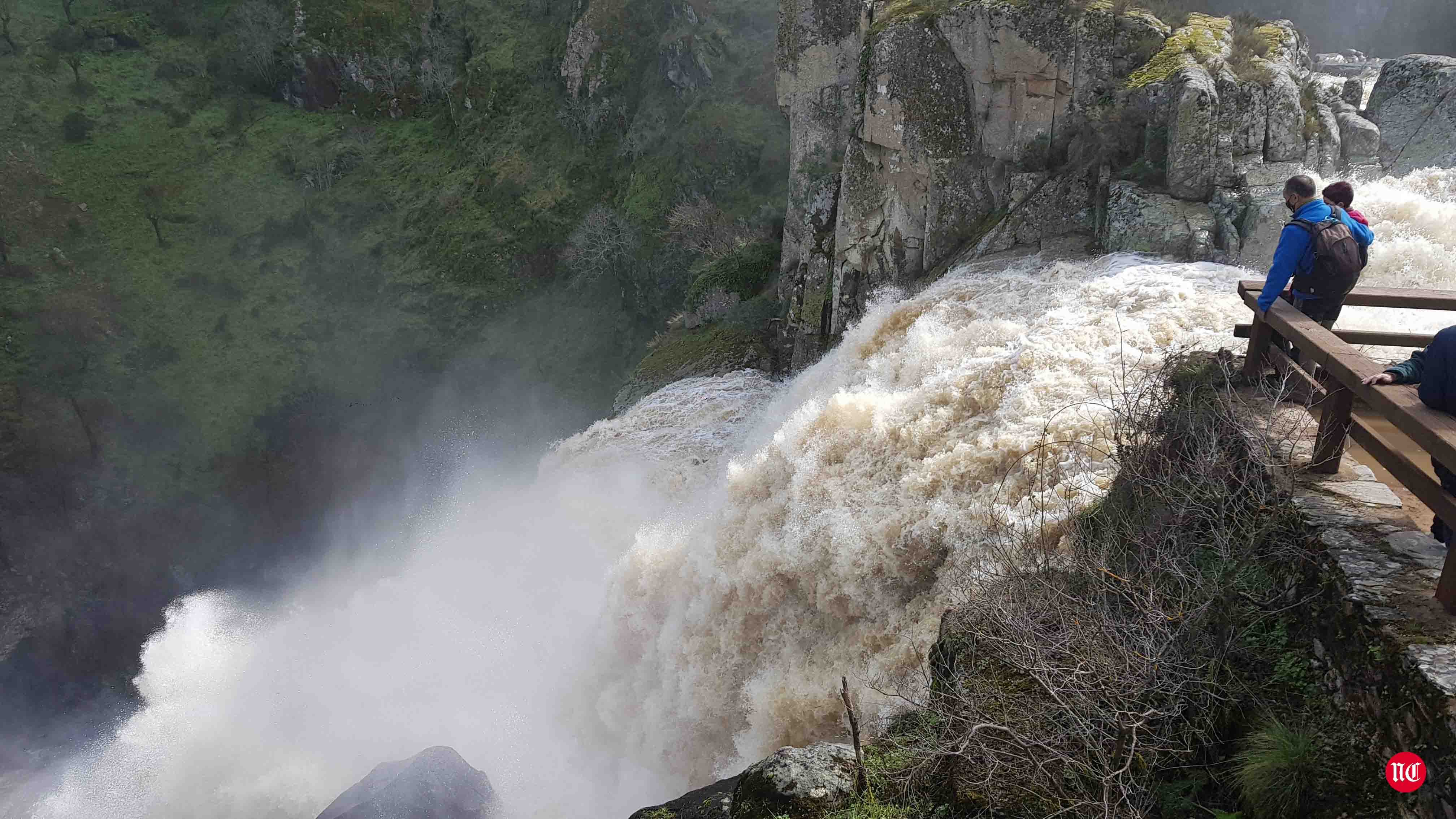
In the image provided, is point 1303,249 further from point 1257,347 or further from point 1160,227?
point 1160,227

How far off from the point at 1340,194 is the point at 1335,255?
21.6 inches

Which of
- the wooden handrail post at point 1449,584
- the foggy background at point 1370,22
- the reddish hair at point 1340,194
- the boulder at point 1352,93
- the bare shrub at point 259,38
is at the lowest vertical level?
the wooden handrail post at point 1449,584

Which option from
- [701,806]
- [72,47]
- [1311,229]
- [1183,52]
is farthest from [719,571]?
[72,47]

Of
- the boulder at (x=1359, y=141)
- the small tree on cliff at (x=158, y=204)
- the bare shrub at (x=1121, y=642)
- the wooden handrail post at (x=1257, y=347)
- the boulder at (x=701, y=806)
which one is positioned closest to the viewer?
the bare shrub at (x=1121, y=642)

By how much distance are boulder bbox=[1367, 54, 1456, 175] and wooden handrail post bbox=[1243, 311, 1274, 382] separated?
779 centimetres

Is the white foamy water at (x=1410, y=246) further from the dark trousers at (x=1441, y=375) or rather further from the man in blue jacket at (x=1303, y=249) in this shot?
the dark trousers at (x=1441, y=375)

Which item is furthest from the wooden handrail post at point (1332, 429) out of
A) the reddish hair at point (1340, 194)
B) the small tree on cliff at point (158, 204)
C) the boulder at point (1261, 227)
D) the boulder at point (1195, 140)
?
the small tree on cliff at point (158, 204)

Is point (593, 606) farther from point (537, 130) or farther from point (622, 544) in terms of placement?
point (537, 130)

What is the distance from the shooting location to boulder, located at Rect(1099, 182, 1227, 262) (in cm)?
1036

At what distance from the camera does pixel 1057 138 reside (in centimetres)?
1321

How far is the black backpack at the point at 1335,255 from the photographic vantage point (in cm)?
525

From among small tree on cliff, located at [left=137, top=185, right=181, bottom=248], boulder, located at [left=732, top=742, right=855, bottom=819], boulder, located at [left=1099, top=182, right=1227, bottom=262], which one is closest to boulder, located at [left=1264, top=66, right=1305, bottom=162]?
boulder, located at [left=1099, top=182, right=1227, bottom=262]

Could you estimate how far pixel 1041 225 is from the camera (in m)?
12.7

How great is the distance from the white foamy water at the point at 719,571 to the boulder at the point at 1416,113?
0.74 meters
